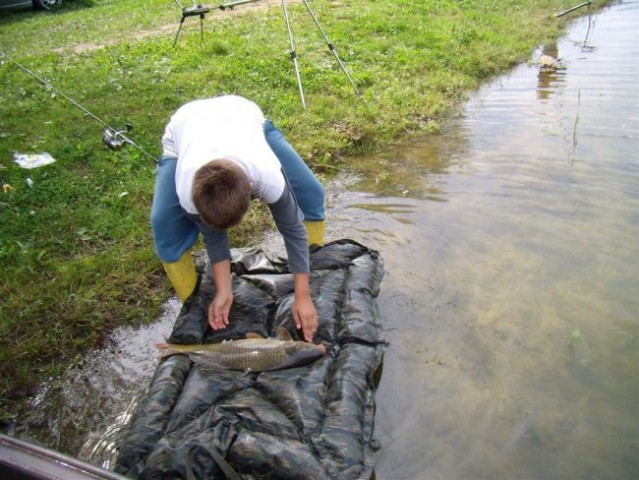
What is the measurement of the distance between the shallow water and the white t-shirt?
1343mm

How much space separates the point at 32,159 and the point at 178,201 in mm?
3147

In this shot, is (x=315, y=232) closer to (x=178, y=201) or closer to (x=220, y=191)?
(x=178, y=201)

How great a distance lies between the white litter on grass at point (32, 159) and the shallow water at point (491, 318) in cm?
253

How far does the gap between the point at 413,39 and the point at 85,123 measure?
17.7 ft

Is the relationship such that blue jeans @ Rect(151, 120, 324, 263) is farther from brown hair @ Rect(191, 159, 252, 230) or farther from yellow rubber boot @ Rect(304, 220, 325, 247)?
brown hair @ Rect(191, 159, 252, 230)

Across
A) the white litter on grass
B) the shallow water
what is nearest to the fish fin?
the shallow water

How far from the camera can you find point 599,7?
11.9 meters

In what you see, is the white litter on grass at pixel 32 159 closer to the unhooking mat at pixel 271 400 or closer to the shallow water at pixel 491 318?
the shallow water at pixel 491 318

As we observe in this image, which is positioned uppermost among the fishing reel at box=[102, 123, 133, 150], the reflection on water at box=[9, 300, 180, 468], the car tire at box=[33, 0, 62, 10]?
the car tire at box=[33, 0, 62, 10]

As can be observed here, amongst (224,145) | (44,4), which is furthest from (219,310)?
(44,4)

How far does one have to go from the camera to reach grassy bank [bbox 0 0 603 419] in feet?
12.2

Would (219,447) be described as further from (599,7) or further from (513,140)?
(599,7)

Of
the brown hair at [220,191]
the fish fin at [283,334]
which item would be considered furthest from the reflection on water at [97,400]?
the brown hair at [220,191]

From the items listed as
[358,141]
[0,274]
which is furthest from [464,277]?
[0,274]
